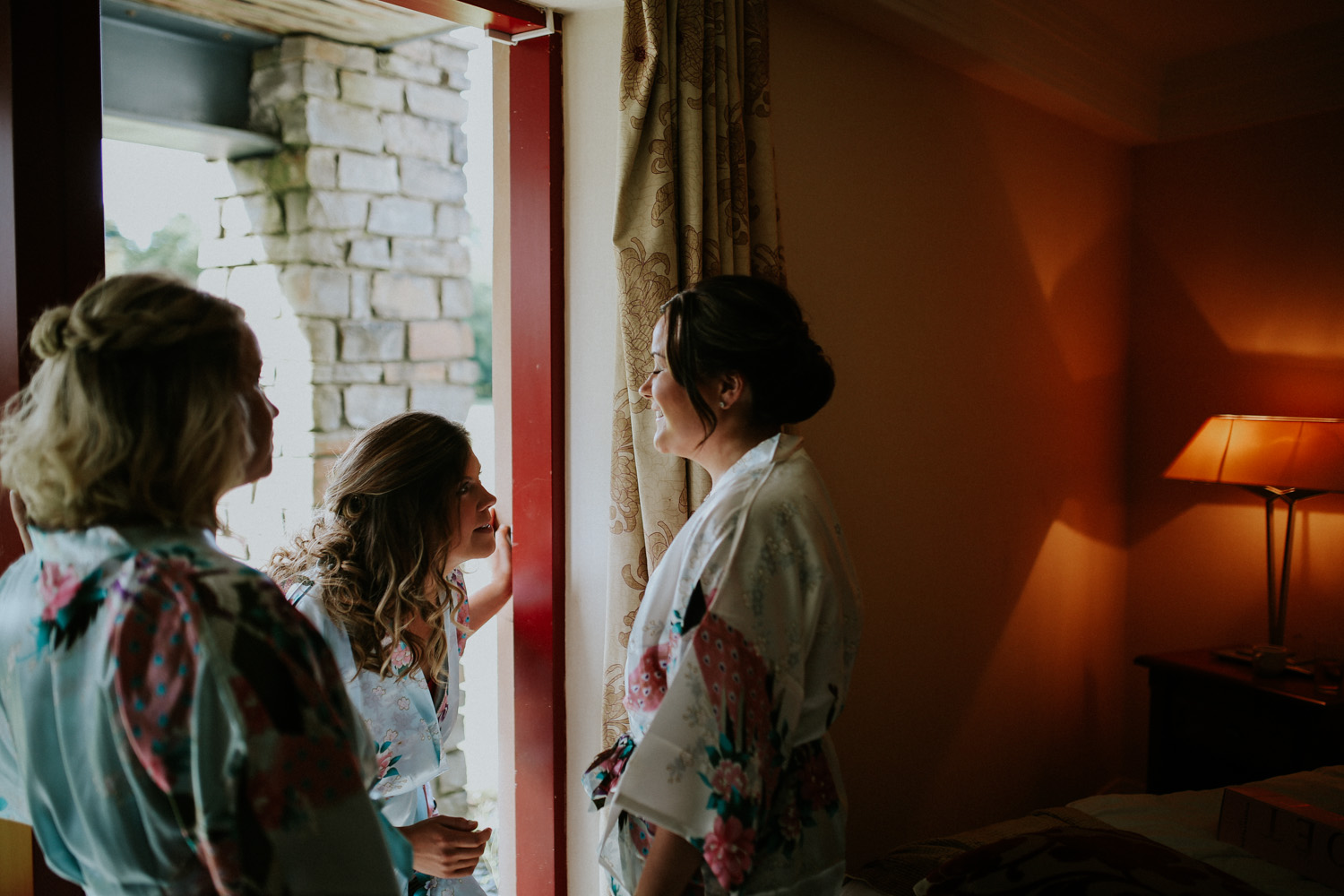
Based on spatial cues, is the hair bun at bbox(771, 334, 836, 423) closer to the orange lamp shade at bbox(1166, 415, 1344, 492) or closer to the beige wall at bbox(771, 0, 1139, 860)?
the beige wall at bbox(771, 0, 1139, 860)

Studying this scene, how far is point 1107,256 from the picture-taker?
3.39 metres

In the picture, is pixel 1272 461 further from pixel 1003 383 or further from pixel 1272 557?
pixel 1003 383

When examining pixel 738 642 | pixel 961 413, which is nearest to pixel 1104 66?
pixel 961 413

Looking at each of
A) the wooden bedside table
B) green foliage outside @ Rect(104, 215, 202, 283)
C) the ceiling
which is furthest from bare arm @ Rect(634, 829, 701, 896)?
green foliage outside @ Rect(104, 215, 202, 283)

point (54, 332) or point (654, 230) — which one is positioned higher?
point (654, 230)

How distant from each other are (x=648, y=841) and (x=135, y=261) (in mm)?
2705

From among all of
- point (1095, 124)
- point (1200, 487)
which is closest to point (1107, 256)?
point (1095, 124)

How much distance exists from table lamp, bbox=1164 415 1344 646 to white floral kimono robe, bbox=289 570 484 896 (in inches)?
93.4

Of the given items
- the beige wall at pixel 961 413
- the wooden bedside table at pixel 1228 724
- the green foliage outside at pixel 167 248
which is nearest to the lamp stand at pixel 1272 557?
the wooden bedside table at pixel 1228 724

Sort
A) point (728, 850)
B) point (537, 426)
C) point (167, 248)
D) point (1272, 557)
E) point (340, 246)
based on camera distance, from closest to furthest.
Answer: point (728, 850) → point (537, 426) → point (340, 246) → point (1272, 557) → point (167, 248)

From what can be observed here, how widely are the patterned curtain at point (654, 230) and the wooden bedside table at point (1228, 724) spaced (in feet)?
6.41

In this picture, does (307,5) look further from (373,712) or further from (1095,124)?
(1095,124)

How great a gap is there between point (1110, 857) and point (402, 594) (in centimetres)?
105

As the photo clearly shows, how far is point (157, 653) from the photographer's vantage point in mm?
731
